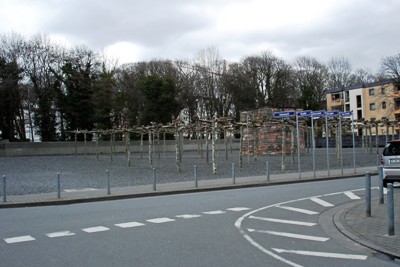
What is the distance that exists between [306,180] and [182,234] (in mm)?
13161

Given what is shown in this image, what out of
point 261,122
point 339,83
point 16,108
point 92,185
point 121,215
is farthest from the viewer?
point 339,83

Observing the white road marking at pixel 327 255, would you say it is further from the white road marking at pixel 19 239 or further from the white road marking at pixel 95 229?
the white road marking at pixel 19 239

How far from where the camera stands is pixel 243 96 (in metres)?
72.4

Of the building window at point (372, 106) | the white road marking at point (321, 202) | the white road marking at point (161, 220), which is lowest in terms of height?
the white road marking at point (321, 202)

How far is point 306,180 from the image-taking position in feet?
67.5

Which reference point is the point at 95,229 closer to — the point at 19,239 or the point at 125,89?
the point at 19,239

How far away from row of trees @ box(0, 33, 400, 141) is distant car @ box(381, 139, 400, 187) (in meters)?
35.8

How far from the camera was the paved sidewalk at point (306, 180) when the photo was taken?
797 cm

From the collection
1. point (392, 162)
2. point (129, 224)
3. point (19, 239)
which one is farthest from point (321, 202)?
point (19, 239)

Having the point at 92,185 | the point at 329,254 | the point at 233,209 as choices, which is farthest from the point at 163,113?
the point at 329,254

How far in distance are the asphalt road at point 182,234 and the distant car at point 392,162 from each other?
6.29 feet

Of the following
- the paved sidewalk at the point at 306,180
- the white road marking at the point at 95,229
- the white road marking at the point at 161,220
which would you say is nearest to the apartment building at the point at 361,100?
the paved sidewalk at the point at 306,180

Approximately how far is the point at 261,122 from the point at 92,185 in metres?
17.0

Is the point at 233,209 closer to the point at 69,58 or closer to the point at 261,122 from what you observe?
the point at 261,122
